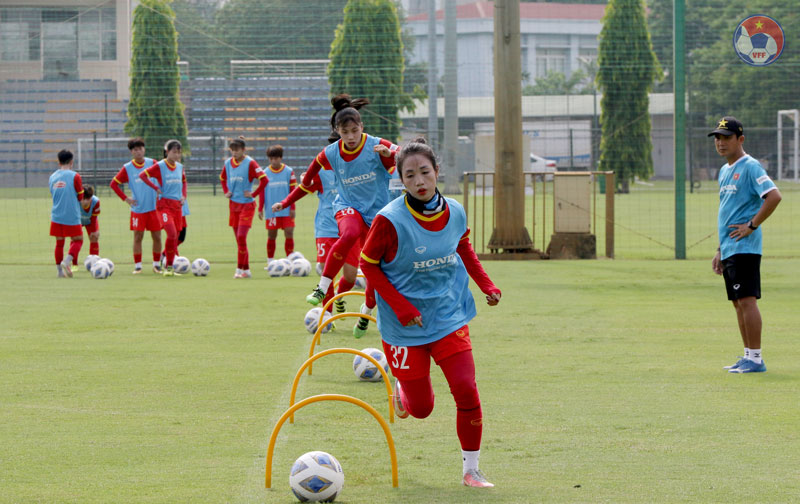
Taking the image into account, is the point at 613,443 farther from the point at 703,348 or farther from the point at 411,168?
the point at 703,348

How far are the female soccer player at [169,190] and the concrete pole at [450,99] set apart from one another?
929 centimetres

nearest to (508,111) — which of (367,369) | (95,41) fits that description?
(367,369)

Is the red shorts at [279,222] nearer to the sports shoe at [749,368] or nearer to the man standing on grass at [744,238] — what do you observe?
the man standing on grass at [744,238]

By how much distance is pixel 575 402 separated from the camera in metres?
7.38

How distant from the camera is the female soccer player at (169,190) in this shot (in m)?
16.8

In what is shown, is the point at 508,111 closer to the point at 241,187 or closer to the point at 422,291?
the point at 241,187

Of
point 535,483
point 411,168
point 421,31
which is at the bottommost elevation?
point 535,483

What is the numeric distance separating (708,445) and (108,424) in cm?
370

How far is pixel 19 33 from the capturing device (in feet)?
95.3


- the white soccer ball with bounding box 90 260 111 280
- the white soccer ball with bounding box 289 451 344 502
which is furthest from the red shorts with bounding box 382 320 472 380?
the white soccer ball with bounding box 90 260 111 280

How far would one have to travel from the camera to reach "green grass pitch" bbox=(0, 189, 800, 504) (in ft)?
17.8

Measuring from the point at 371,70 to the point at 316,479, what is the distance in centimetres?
2176

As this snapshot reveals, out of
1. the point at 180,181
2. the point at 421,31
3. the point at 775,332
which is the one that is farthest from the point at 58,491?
the point at 421,31

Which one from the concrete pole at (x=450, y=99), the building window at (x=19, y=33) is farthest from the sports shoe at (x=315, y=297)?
the building window at (x=19, y=33)
